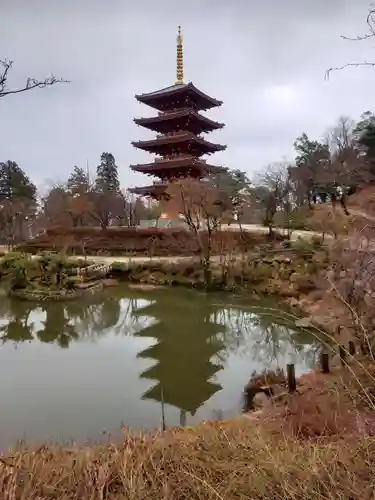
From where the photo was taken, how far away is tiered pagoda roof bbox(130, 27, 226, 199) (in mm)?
22625

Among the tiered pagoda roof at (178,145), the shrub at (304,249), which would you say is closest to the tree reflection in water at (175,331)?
the shrub at (304,249)

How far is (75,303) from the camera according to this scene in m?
13.7

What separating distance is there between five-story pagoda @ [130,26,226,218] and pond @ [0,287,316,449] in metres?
10.7

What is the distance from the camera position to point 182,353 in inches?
345

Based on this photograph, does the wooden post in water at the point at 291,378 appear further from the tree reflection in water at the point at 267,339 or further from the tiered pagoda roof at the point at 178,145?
the tiered pagoda roof at the point at 178,145

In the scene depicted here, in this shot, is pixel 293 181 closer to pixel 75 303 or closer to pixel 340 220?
pixel 340 220

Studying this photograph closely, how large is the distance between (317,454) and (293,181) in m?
25.3

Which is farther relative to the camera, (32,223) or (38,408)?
(32,223)

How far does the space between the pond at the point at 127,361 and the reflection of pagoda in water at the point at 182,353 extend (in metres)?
0.02

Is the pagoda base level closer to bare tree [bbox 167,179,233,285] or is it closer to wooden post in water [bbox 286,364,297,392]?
bare tree [bbox 167,179,233,285]

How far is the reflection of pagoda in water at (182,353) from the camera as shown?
6.64 metres

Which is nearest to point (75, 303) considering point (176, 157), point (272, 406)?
point (272, 406)

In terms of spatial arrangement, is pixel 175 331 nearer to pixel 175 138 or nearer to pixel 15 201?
pixel 175 138

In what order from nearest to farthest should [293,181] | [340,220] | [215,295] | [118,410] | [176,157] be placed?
[118,410] → [215,295] → [340,220] → [176,157] → [293,181]
